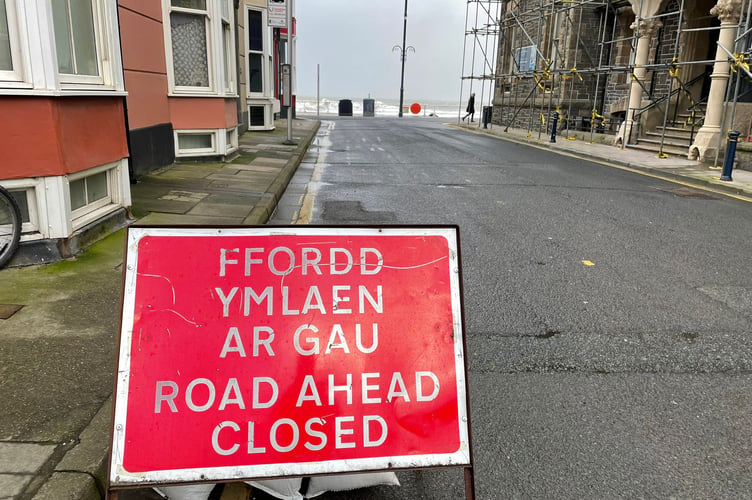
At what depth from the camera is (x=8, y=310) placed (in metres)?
3.93

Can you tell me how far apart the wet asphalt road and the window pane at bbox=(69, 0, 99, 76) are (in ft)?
9.17

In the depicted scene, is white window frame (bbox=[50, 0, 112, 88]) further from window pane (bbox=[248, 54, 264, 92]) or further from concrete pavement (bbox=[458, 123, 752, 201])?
window pane (bbox=[248, 54, 264, 92])

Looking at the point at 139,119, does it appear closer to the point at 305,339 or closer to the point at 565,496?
the point at 305,339

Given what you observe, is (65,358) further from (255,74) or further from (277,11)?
(255,74)

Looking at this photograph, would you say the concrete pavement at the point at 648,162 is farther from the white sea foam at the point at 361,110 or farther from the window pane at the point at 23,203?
the white sea foam at the point at 361,110

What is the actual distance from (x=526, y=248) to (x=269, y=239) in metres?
4.54

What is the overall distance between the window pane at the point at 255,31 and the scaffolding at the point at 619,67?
10666 millimetres

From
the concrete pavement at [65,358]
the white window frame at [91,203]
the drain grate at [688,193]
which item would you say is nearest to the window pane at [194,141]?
the concrete pavement at [65,358]

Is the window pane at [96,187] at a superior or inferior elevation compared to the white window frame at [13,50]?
inferior

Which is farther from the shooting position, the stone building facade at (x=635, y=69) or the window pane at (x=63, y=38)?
the stone building facade at (x=635, y=69)

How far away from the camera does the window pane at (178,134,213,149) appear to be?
11.2 metres

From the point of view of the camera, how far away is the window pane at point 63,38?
5043 millimetres

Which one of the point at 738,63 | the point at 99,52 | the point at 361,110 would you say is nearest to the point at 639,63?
the point at 738,63

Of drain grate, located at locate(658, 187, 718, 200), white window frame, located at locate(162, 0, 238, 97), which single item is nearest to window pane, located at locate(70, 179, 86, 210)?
→ white window frame, located at locate(162, 0, 238, 97)
